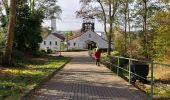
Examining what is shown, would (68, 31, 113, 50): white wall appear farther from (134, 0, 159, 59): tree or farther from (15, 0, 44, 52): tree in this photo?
(15, 0, 44, 52): tree

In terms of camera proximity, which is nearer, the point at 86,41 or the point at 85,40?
the point at 85,40

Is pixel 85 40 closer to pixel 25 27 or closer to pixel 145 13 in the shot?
pixel 145 13

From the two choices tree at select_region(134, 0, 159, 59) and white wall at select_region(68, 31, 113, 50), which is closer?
tree at select_region(134, 0, 159, 59)

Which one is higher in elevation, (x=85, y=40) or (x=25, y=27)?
(x=85, y=40)

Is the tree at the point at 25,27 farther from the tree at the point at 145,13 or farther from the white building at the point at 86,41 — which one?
the white building at the point at 86,41

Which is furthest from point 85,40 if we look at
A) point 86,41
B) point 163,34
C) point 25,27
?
point 163,34

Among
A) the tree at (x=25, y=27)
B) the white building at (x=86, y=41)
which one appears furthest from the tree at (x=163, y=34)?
the white building at (x=86, y=41)

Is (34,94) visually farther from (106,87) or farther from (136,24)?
(136,24)

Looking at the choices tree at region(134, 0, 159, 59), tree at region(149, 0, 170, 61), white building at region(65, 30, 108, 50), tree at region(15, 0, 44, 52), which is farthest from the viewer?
white building at region(65, 30, 108, 50)

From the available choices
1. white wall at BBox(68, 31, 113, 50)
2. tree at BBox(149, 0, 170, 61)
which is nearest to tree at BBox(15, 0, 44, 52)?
tree at BBox(149, 0, 170, 61)

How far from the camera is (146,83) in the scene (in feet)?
77.6

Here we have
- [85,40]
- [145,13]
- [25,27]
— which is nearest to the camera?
[25,27]

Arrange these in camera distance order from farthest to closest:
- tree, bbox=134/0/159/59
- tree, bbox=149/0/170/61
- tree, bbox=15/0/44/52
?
tree, bbox=134/0/159/59, tree, bbox=15/0/44/52, tree, bbox=149/0/170/61

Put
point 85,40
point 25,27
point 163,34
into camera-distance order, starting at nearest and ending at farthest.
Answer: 1. point 163,34
2. point 25,27
3. point 85,40
